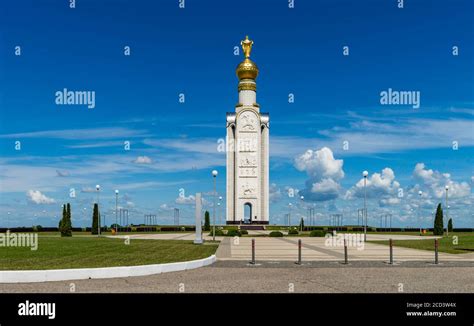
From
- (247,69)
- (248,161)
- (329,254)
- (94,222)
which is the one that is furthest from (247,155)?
(329,254)

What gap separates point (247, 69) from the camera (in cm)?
8306

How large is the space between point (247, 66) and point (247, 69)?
486mm

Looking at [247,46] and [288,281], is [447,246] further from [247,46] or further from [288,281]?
[247,46]

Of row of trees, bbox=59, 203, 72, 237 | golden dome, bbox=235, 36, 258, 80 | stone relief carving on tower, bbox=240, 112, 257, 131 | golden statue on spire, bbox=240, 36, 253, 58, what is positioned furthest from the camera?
stone relief carving on tower, bbox=240, 112, 257, 131

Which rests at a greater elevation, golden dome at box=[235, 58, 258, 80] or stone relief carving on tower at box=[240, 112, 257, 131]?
golden dome at box=[235, 58, 258, 80]

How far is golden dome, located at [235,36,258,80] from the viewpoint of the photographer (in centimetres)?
8312

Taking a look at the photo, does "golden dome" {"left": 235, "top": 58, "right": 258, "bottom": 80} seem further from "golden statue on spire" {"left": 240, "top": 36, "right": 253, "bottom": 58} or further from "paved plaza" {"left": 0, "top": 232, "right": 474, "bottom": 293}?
"paved plaza" {"left": 0, "top": 232, "right": 474, "bottom": 293}

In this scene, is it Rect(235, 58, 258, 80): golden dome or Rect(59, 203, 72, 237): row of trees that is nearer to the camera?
Rect(59, 203, 72, 237): row of trees

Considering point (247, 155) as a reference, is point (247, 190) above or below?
below
